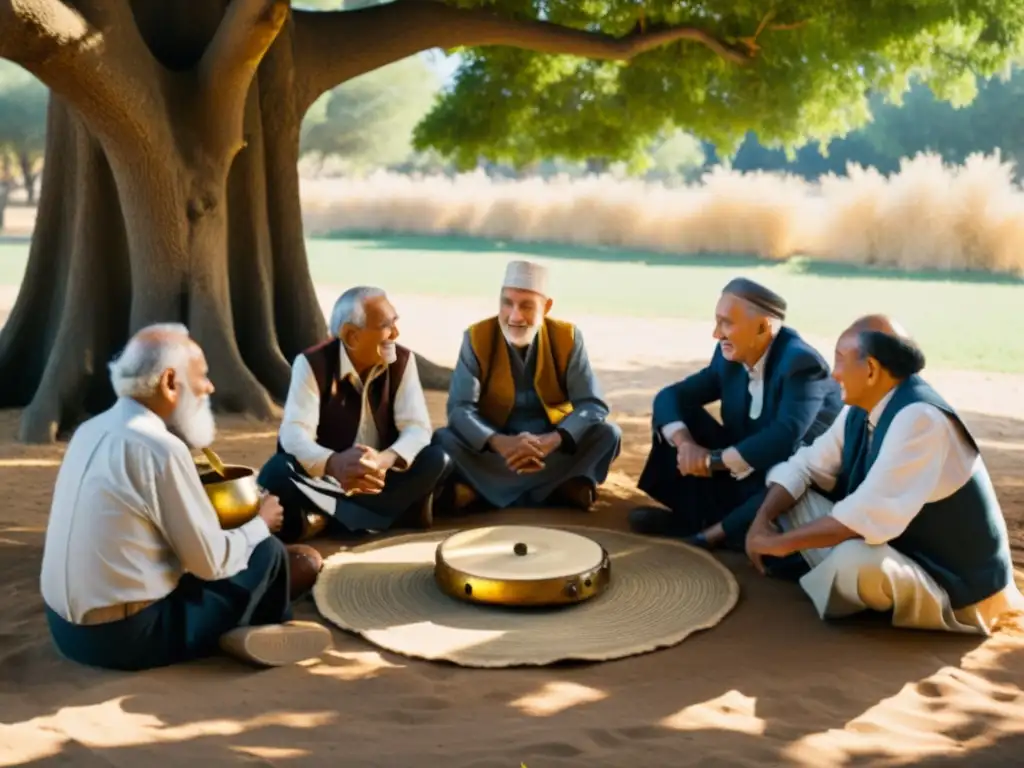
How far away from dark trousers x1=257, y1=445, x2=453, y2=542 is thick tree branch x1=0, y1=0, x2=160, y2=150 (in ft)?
9.22

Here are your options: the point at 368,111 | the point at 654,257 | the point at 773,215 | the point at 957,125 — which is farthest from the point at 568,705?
the point at 368,111

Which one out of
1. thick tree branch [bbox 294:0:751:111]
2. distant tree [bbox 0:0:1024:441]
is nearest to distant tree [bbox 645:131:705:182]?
distant tree [bbox 0:0:1024:441]

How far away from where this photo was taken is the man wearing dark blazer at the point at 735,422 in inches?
200

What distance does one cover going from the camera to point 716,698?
3609mm

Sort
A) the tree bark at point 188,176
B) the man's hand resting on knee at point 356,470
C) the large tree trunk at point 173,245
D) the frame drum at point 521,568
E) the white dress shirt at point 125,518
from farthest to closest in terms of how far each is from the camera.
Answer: the large tree trunk at point 173,245
the tree bark at point 188,176
the man's hand resting on knee at point 356,470
the frame drum at point 521,568
the white dress shirt at point 125,518

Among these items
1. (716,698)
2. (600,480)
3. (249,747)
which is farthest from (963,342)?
(249,747)

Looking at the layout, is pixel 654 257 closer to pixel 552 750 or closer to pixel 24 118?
pixel 552 750

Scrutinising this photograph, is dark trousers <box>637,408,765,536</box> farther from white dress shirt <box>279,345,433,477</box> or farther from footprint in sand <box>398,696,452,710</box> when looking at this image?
footprint in sand <box>398,696,452,710</box>

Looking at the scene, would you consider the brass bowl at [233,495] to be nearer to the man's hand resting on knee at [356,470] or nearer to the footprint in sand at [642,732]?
the man's hand resting on knee at [356,470]

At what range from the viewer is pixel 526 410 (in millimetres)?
5824

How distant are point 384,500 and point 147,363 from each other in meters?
2.05

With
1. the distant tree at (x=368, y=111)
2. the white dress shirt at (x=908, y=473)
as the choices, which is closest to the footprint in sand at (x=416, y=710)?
the white dress shirt at (x=908, y=473)

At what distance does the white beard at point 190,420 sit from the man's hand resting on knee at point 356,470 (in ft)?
4.29

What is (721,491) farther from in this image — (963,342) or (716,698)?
(963,342)
